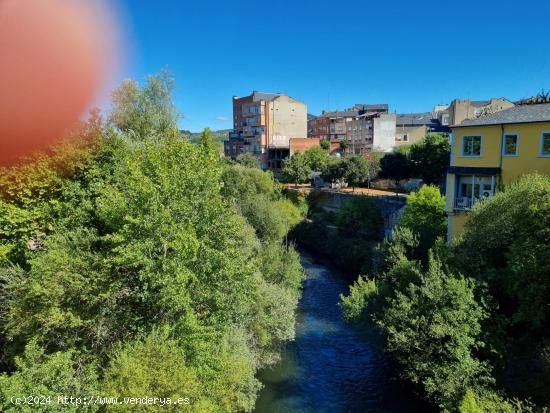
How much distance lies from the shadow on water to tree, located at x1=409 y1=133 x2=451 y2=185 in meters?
22.6

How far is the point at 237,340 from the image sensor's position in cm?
1363

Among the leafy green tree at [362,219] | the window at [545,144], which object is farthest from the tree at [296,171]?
the window at [545,144]

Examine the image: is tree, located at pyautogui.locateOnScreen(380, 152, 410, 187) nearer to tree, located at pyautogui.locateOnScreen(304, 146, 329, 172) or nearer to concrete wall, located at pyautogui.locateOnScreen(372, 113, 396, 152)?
tree, located at pyautogui.locateOnScreen(304, 146, 329, 172)

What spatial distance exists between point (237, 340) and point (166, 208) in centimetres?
566

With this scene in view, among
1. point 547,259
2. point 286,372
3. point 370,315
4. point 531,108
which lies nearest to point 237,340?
point 286,372

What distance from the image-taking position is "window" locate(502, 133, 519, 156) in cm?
1750

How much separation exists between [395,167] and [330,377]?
3118cm

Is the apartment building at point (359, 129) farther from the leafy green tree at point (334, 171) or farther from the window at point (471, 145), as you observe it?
the window at point (471, 145)

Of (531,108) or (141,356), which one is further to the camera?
(531,108)

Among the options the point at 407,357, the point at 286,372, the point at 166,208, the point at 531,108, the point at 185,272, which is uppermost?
the point at 531,108

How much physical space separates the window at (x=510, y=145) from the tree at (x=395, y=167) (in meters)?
24.4

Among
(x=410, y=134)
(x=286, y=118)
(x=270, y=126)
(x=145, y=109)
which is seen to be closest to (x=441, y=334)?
(x=145, y=109)

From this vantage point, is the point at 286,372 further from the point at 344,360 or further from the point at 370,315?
the point at 370,315

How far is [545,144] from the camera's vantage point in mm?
16516
